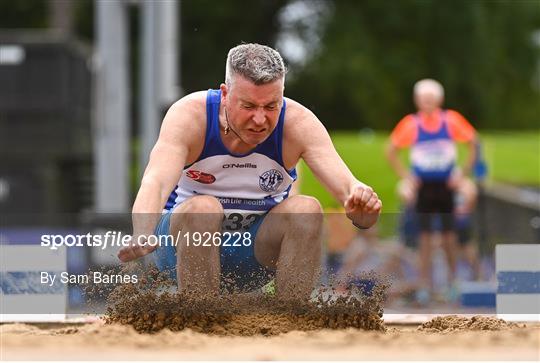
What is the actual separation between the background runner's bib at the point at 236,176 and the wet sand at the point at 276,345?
0.54 m

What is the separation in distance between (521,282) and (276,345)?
192cm

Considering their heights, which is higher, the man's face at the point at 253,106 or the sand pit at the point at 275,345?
the man's face at the point at 253,106

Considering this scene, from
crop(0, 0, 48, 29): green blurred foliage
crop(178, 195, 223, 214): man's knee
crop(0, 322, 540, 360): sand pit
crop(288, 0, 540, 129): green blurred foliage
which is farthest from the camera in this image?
crop(0, 0, 48, 29): green blurred foliage

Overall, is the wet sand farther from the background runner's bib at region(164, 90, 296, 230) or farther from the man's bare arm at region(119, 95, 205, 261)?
the background runner's bib at region(164, 90, 296, 230)

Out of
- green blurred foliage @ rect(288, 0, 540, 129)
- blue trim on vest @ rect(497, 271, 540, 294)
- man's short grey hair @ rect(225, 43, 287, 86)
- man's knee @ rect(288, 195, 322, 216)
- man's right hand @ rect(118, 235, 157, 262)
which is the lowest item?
green blurred foliage @ rect(288, 0, 540, 129)

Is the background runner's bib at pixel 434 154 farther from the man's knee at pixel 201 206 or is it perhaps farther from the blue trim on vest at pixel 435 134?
the man's knee at pixel 201 206

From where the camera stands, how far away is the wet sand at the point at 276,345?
536 centimetres

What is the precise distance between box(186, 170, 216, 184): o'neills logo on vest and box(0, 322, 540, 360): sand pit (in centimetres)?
75

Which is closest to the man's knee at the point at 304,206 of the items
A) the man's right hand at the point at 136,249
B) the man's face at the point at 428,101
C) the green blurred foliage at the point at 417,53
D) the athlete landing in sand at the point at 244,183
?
the athlete landing in sand at the point at 244,183

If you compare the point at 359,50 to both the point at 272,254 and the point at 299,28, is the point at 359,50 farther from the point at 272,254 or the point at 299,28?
the point at 272,254

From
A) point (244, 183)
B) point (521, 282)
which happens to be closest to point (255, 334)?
point (244, 183)

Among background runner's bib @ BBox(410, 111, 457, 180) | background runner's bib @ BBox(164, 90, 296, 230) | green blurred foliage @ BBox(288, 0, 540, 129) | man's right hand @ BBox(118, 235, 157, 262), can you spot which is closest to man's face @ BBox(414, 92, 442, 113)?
background runner's bib @ BBox(410, 111, 457, 180)

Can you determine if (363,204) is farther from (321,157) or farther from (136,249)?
(136,249)

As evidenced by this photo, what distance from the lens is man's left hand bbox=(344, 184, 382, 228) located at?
19.4 ft
